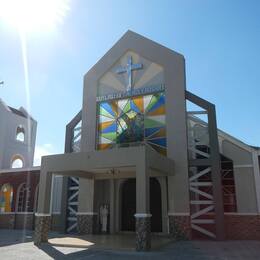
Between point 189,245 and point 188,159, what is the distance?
440 cm

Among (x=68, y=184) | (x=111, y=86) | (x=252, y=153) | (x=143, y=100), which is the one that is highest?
(x=111, y=86)

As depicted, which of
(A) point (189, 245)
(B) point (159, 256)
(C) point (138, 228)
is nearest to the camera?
(B) point (159, 256)

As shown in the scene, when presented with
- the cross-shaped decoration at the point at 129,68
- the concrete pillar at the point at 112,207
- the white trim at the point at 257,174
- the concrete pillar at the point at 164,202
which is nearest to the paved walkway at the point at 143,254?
the concrete pillar at the point at 164,202

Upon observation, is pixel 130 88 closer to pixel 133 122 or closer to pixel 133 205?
pixel 133 122

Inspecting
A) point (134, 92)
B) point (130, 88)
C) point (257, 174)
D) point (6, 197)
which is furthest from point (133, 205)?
point (6, 197)

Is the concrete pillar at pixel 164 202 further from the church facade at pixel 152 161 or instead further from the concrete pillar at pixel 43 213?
the concrete pillar at pixel 43 213

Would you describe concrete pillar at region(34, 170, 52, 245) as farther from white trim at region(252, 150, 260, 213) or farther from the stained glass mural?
white trim at region(252, 150, 260, 213)

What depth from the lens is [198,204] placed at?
15.1 metres

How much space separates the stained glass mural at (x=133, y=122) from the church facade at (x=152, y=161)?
57 mm

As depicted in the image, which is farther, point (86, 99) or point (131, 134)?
point (86, 99)

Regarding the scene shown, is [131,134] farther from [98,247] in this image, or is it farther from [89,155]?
[98,247]

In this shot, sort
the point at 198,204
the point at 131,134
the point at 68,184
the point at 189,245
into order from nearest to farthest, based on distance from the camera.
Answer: the point at 189,245 → the point at 198,204 → the point at 131,134 → the point at 68,184

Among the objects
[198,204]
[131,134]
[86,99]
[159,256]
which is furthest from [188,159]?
[86,99]

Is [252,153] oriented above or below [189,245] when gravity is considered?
above
